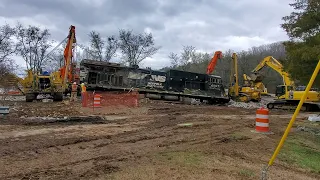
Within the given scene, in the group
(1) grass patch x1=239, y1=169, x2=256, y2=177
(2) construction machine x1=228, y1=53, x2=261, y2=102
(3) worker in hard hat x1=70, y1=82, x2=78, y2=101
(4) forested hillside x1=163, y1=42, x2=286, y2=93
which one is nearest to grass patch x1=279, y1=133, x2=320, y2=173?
(1) grass patch x1=239, y1=169, x2=256, y2=177

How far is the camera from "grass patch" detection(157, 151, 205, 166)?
707 centimetres

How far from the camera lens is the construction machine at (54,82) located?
3095 centimetres

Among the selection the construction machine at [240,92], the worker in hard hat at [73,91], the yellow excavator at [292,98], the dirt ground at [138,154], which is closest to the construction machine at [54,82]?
the worker in hard hat at [73,91]

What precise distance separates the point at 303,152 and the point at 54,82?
26.1m

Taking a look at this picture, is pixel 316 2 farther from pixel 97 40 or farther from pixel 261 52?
pixel 261 52

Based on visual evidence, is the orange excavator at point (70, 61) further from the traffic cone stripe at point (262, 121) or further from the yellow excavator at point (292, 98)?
the traffic cone stripe at point (262, 121)

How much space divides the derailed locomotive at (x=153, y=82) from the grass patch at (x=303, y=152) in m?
21.7

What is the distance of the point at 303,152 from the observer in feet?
31.6

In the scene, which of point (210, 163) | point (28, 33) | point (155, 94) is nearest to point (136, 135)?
point (210, 163)

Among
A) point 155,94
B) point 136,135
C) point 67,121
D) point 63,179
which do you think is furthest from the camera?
point 155,94

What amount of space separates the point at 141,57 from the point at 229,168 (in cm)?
6031

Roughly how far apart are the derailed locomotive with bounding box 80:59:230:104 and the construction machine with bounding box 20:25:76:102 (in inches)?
54.3

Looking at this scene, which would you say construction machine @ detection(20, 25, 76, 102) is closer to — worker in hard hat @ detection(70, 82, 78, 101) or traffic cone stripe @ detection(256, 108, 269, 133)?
worker in hard hat @ detection(70, 82, 78, 101)

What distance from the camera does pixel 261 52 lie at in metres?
91.5
